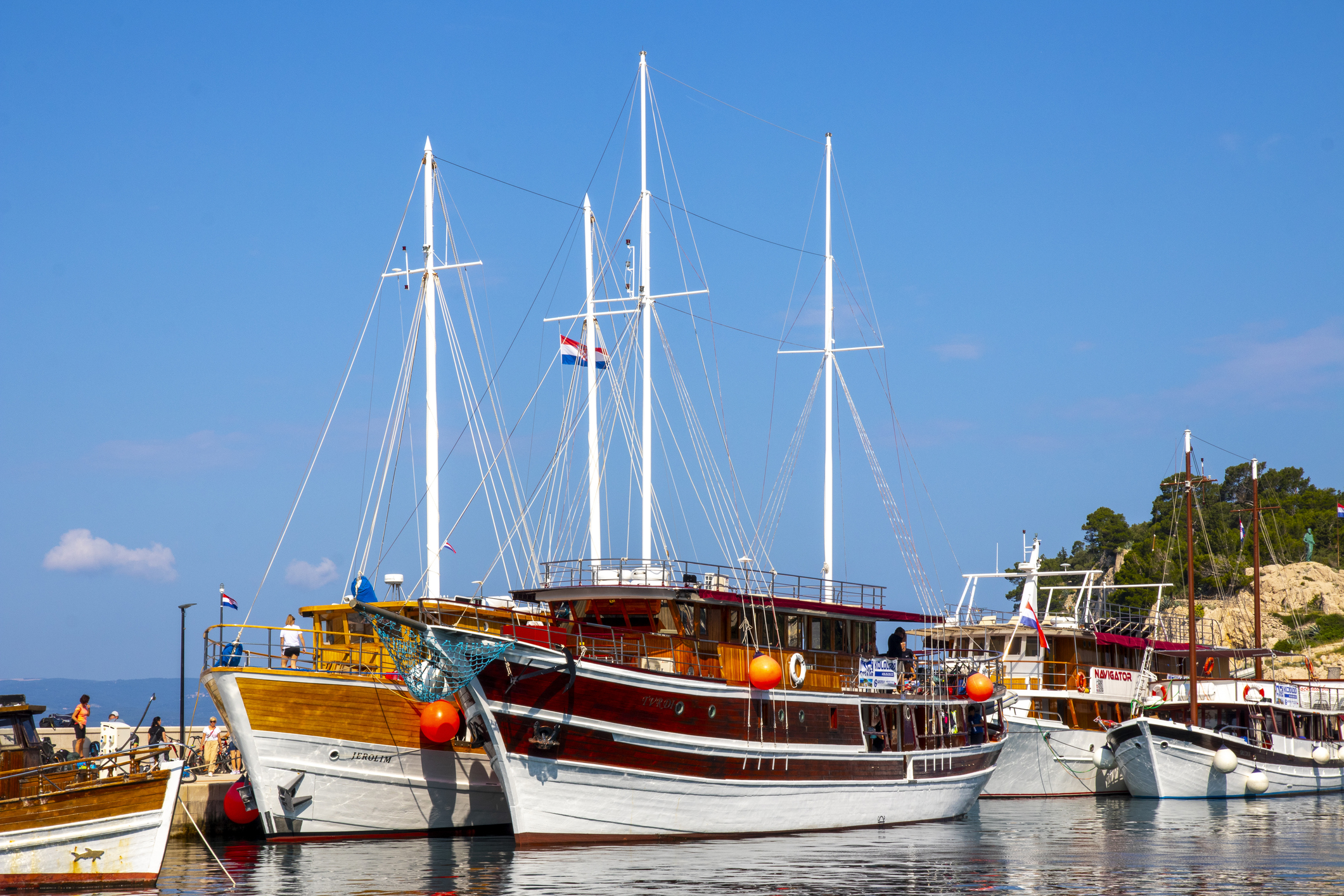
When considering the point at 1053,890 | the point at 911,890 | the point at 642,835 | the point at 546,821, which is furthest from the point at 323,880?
the point at 1053,890

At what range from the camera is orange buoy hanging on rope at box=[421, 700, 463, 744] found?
968 inches

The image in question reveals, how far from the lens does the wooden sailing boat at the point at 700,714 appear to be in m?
23.7

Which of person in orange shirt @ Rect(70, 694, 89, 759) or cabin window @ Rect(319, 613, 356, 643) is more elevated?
cabin window @ Rect(319, 613, 356, 643)

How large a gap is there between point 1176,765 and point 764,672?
18.2m

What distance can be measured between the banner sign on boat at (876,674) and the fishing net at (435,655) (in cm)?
993

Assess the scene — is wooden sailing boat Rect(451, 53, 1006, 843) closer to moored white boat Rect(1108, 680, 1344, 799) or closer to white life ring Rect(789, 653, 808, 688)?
white life ring Rect(789, 653, 808, 688)

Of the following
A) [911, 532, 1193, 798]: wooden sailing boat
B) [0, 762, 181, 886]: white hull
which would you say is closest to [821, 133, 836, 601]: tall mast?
[911, 532, 1193, 798]: wooden sailing boat

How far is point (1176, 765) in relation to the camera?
37281 millimetres

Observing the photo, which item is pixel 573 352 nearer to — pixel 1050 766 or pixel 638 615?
pixel 638 615

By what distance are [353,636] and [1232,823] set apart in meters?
20.5

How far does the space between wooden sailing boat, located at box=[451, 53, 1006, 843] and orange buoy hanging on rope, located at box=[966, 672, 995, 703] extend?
80 millimetres

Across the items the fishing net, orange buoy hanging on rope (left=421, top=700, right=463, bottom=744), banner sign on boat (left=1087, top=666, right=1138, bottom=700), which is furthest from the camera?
banner sign on boat (left=1087, top=666, right=1138, bottom=700)

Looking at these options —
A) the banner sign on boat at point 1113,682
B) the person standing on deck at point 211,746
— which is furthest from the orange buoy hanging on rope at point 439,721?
the banner sign on boat at point 1113,682

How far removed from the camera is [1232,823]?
3025cm
